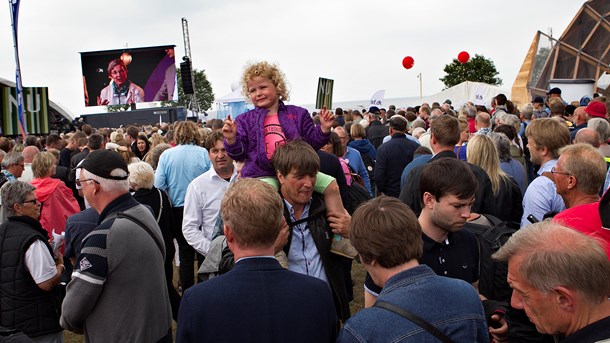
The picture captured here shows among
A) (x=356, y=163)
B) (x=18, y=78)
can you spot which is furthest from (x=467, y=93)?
Result: (x=356, y=163)

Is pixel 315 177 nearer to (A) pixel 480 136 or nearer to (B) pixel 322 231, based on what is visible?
(B) pixel 322 231

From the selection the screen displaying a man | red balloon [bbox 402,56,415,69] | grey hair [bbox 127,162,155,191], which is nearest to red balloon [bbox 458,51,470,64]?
red balloon [bbox 402,56,415,69]

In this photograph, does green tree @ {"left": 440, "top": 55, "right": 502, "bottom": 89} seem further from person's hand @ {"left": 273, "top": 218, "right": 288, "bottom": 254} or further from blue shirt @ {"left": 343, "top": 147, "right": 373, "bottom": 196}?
person's hand @ {"left": 273, "top": 218, "right": 288, "bottom": 254}

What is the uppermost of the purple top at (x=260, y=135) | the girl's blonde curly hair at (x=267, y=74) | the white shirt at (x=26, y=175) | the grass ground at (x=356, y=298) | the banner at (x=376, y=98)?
the banner at (x=376, y=98)

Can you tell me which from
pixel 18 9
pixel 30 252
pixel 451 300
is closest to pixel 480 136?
pixel 451 300

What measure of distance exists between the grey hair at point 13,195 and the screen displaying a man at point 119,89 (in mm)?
35326

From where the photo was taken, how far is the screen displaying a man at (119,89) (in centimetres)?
3862

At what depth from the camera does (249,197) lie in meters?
2.48

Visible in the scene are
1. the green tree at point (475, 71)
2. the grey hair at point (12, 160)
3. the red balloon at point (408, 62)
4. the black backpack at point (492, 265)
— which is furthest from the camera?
the green tree at point (475, 71)

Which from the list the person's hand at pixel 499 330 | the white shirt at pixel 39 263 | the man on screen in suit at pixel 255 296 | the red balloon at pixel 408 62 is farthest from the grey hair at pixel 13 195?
the red balloon at pixel 408 62

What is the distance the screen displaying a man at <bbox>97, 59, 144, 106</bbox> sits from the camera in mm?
38625

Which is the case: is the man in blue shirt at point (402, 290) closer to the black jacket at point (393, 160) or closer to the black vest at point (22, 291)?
the black vest at point (22, 291)

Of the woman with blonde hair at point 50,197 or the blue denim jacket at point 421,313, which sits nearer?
the blue denim jacket at point 421,313

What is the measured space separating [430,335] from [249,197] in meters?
0.91
